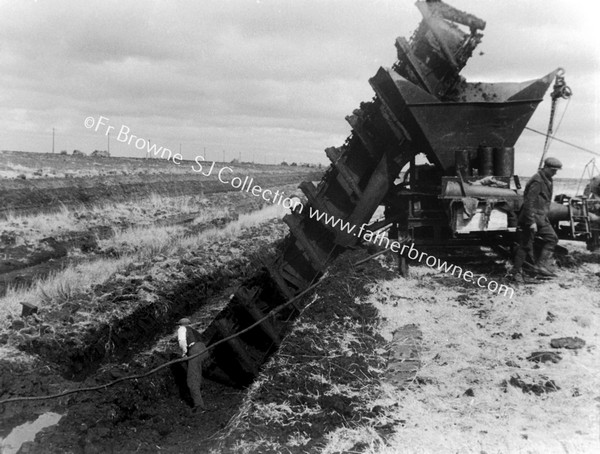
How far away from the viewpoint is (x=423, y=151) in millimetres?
7824

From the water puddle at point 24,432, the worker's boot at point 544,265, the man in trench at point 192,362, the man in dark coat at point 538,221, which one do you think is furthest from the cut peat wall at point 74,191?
the worker's boot at point 544,265

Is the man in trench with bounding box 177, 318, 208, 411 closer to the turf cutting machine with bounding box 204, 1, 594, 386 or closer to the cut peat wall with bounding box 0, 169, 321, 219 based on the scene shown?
the turf cutting machine with bounding box 204, 1, 594, 386

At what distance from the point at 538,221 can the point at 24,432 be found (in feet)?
23.1

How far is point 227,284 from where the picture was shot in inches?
402

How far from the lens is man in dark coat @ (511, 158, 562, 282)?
7152 mm

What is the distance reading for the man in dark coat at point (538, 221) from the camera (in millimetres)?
7152

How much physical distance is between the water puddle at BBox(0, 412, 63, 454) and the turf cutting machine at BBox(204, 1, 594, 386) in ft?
8.88

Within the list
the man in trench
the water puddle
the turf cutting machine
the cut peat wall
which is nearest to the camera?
the water puddle

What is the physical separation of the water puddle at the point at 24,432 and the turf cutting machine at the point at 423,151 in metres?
2.71

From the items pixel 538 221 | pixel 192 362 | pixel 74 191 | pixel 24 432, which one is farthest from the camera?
pixel 74 191

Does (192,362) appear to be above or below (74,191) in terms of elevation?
below

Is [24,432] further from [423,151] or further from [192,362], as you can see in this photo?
[423,151]

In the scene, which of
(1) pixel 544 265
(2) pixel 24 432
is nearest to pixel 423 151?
(1) pixel 544 265

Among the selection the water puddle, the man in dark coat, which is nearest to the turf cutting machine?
the man in dark coat
